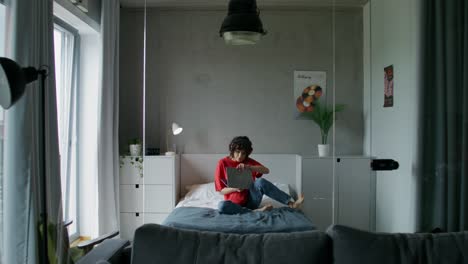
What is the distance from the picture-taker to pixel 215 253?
54.7 inches

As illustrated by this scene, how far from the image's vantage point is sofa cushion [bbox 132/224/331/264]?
4.50ft

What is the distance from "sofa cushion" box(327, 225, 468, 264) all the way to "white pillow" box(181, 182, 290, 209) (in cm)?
153

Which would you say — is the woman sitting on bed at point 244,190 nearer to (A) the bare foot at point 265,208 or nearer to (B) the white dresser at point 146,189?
(A) the bare foot at point 265,208

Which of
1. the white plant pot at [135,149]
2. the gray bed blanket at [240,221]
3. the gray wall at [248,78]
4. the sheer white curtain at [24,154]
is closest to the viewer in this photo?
the sheer white curtain at [24,154]

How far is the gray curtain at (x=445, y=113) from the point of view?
200cm

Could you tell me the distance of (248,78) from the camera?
333cm

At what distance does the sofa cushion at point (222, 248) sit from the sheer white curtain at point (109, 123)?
2.02 meters

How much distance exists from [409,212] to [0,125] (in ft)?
8.44

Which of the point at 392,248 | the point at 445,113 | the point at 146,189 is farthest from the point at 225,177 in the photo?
the point at 392,248

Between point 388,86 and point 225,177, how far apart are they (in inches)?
60.0

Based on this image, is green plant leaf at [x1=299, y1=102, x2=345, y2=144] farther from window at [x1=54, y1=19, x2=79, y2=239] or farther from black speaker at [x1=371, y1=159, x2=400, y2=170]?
window at [x1=54, y1=19, x2=79, y2=239]

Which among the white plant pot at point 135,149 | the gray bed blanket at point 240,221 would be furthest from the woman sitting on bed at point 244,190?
the white plant pot at point 135,149

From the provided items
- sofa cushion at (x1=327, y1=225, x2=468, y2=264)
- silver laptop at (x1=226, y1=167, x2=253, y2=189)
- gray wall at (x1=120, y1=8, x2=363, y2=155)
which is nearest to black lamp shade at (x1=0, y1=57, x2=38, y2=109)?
sofa cushion at (x1=327, y1=225, x2=468, y2=264)

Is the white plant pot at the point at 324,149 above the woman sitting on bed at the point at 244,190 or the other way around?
above
